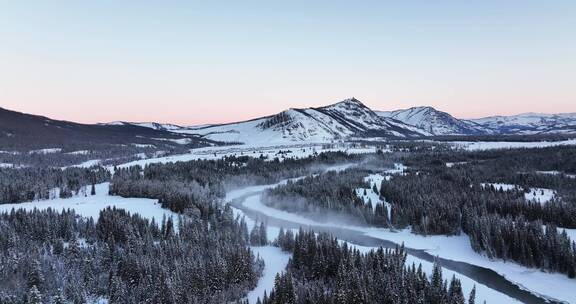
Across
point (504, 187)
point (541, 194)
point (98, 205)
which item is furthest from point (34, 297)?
point (504, 187)

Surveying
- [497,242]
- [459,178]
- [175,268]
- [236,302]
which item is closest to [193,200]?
[175,268]

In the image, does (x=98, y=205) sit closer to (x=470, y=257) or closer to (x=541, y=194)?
(x=470, y=257)

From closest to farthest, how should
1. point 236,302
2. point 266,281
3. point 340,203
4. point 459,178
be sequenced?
point 236,302 < point 266,281 < point 340,203 < point 459,178

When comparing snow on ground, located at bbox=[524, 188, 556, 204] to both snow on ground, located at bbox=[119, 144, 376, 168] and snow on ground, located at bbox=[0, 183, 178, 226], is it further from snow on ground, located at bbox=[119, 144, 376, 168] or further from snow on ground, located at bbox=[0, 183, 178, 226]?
snow on ground, located at bbox=[119, 144, 376, 168]

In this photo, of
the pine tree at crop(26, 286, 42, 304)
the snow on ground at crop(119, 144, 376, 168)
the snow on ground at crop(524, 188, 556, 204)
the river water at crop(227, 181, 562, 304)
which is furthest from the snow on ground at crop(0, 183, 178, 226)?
the snow on ground at crop(119, 144, 376, 168)

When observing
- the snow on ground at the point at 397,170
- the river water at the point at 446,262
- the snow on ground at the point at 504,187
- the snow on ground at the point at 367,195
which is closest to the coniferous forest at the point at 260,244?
the snow on ground at the point at 367,195

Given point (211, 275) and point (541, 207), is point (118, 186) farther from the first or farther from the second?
point (541, 207)

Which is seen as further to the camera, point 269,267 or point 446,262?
point 446,262
